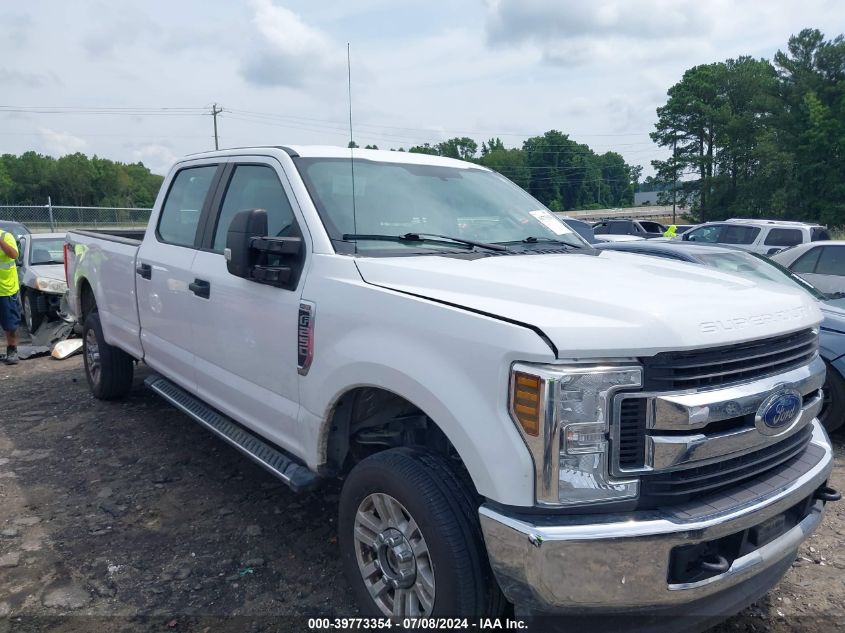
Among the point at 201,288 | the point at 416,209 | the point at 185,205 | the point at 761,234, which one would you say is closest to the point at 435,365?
the point at 416,209

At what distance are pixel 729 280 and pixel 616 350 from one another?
1.11m

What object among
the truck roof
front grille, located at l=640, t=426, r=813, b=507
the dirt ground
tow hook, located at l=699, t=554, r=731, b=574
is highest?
the truck roof

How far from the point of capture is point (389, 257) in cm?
308

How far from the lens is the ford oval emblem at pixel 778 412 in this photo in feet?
7.65

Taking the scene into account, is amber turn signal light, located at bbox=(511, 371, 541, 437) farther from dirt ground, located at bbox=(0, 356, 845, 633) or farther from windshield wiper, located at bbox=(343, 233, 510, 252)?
dirt ground, located at bbox=(0, 356, 845, 633)

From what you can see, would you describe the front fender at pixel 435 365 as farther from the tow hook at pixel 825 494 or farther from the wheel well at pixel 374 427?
the tow hook at pixel 825 494

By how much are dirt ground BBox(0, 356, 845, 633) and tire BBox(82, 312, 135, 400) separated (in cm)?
58

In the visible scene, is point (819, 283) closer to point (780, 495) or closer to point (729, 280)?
point (729, 280)

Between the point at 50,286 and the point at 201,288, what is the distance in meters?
6.95

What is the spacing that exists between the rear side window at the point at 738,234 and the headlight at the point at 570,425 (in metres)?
15.5

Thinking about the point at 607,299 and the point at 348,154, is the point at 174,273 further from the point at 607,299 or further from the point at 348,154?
the point at 607,299

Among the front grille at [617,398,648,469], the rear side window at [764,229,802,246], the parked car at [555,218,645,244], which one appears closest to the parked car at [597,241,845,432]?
the parked car at [555,218,645,244]

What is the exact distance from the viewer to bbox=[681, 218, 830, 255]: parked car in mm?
15234

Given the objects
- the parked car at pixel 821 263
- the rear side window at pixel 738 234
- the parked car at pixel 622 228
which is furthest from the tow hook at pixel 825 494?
the parked car at pixel 622 228
